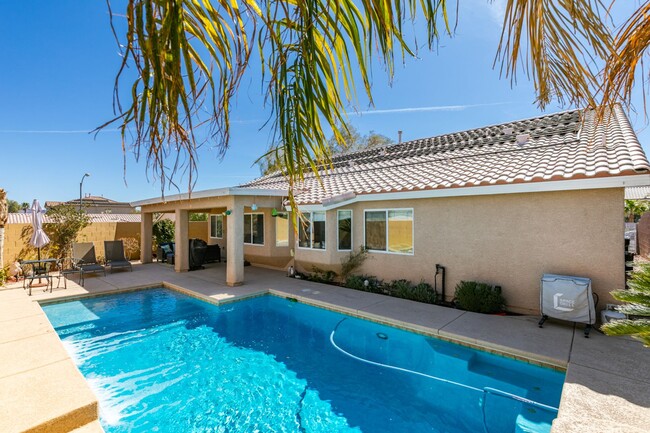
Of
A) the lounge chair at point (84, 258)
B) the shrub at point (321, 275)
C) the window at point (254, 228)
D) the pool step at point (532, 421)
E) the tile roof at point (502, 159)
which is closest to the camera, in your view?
the pool step at point (532, 421)

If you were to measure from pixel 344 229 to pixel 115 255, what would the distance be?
14.1m

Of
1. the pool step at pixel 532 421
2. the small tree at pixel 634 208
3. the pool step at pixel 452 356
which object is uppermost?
the small tree at pixel 634 208

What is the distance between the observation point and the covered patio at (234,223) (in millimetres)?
14289

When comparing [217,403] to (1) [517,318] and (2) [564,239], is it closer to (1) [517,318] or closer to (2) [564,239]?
(1) [517,318]

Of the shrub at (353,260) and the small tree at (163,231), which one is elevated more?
the small tree at (163,231)

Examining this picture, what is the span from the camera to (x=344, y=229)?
14422mm

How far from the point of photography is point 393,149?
2133 cm

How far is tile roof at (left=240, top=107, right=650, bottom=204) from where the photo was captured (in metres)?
8.86

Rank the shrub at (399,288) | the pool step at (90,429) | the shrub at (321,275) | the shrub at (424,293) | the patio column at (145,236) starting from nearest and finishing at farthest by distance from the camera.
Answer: the pool step at (90,429), the shrub at (424,293), the shrub at (399,288), the shrub at (321,275), the patio column at (145,236)

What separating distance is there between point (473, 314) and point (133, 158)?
10915 mm

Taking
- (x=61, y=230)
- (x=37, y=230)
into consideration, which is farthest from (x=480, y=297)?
A: (x=61, y=230)

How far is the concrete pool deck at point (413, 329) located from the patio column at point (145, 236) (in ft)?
25.1

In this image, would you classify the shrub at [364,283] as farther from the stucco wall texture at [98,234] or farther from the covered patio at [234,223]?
the stucco wall texture at [98,234]

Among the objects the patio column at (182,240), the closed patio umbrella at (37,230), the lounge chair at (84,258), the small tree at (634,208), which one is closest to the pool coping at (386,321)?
the patio column at (182,240)
